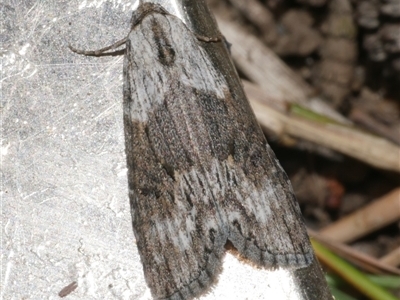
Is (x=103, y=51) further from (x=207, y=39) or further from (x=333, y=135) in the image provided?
(x=333, y=135)

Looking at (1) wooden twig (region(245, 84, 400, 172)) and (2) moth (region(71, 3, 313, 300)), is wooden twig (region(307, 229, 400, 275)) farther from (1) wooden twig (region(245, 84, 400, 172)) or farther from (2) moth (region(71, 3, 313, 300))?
(2) moth (region(71, 3, 313, 300))

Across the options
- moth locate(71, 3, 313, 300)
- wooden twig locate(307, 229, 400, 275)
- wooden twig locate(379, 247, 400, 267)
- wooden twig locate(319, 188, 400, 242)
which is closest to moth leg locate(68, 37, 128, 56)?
moth locate(71, 3, 313, 300)

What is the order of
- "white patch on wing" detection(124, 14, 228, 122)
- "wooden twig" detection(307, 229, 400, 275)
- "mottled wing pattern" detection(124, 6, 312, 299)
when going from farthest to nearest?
"wooden twig" detection(307, 229, 400, 275) < "white patch on wing" detection(124, 14, 228, 122) < "mottled wing pattern" detection(124, 6, 312, 299)

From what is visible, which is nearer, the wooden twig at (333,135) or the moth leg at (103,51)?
the moth leg at (103,51)

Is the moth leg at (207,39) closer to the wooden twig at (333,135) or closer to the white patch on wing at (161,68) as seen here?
the white patch on wing at (161,68)

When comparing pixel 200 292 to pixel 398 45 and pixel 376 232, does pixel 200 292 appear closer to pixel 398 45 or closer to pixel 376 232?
pixel 376 232

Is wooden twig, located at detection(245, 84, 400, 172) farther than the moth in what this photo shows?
Yes

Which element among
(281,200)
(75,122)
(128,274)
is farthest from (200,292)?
(75,122)

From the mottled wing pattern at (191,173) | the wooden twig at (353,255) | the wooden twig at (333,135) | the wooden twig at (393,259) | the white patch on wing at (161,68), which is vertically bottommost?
the wooden twig at (393,259)

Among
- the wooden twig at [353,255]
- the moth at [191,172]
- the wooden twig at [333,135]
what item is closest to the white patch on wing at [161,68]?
the moth at [191,172]
